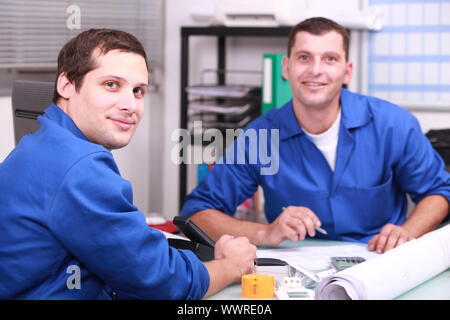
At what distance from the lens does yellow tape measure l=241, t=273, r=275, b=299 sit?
122 cm

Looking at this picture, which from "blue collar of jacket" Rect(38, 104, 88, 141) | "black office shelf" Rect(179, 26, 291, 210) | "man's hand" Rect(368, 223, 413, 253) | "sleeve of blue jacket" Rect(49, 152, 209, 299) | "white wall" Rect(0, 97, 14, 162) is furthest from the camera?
"black office shelf" Rect(179, 26, 291, 210)

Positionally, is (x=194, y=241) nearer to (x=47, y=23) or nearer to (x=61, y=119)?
(x=61, y=119)

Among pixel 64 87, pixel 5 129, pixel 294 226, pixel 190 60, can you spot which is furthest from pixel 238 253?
pixel 190 60

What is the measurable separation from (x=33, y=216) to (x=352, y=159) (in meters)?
1.09

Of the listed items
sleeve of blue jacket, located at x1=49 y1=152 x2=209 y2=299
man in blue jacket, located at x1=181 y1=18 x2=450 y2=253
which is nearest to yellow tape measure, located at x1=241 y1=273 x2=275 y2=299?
sleeve of blue jacket, located at x1=49 y1=152 x2=209 y2=299

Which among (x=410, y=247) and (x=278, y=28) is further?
(x=278, y=28)

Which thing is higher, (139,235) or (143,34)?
(143,34)

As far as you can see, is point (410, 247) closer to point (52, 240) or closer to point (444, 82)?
point (52, 240)

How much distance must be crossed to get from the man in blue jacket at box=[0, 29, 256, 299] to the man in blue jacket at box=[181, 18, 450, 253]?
2.23 ft

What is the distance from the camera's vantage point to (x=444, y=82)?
2756 millimetres

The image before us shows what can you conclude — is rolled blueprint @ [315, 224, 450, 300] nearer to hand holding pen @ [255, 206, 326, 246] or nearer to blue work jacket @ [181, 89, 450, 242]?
hand holding pen @ [255, 206, 326, 246]

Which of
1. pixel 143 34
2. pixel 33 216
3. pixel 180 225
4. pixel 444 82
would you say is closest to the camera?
pixel 33 216
